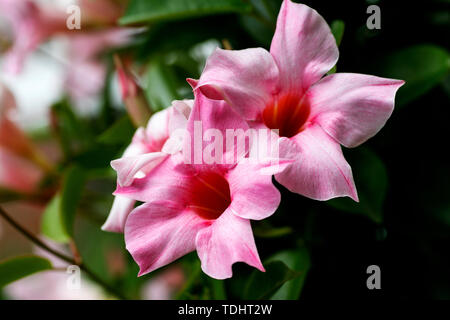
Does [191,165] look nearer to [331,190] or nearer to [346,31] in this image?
[331,190]

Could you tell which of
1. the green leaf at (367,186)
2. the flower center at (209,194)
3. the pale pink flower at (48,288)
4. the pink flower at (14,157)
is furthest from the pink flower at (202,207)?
the pale pink flower at (48,288)

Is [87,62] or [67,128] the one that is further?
[87,62]

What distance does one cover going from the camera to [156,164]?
28 cm

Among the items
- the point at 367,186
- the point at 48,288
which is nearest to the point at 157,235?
the point at 367,186

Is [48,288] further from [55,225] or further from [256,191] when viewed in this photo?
[256,191]

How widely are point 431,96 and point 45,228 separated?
0.41m

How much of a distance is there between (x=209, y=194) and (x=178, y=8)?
0.60 feet

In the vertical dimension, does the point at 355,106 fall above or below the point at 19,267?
above

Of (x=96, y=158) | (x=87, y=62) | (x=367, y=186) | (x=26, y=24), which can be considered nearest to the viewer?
(x=367, y=186)

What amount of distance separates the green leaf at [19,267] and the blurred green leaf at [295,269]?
0.65 ft

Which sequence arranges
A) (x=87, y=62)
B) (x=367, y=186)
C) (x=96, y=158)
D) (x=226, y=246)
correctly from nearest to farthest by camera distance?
(x=226, y=246) < (x=367, y=186) < (x=96, y=158) < (x=87, y=62)

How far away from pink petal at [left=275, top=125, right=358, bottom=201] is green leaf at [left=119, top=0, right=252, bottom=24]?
0.60 ft

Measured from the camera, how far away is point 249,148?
25 centimetres

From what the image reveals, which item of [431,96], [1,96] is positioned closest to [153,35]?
[1,96]
